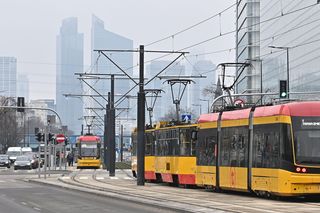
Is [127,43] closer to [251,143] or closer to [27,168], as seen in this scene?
[27,168]

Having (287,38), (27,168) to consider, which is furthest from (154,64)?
(287,38)

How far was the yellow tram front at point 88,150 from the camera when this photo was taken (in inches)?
2670

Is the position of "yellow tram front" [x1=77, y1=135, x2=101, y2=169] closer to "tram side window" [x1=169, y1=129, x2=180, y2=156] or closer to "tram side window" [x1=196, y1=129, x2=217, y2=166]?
"tram side window" [x1=169, y1=129, x2=180, y2=156]

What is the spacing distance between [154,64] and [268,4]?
66.2 metres

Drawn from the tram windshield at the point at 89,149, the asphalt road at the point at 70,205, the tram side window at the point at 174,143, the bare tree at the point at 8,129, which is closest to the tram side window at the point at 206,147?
the tram side window at the point at 174,143

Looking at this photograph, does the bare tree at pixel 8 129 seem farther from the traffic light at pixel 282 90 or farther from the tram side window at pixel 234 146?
the tram side window at pixel 234 146

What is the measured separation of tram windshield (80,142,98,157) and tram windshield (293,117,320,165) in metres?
47.3

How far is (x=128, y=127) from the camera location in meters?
143

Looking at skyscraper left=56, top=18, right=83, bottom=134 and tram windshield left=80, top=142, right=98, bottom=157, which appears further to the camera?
skyscraper left=56, top=18, right=83, bottom=134

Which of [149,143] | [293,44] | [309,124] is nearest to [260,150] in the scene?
[309,124]

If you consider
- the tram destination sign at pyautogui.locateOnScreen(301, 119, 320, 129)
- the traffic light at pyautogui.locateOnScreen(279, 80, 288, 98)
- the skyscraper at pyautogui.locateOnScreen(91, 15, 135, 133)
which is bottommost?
the tram destination sign at pyautogui.locateOnScreen(301, 119, 320, 129)

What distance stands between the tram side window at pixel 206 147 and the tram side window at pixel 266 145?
3918 millimetres

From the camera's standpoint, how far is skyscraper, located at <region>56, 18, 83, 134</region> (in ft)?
285

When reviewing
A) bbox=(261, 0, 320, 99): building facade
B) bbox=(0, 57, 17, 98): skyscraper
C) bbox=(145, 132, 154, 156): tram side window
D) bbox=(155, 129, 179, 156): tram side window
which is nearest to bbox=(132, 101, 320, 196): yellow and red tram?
bbox=(155, 129, 179, 156): tram side window
